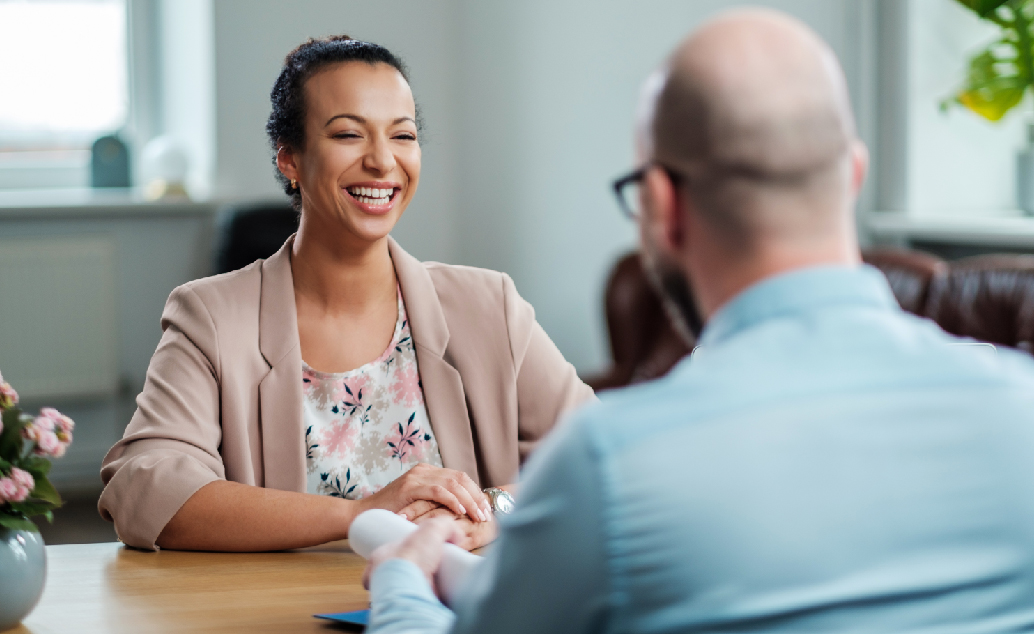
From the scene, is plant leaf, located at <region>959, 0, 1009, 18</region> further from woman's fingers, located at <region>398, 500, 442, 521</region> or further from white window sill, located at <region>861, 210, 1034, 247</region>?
woman's fingers, located at <region>398, 500, 442, 521</region>

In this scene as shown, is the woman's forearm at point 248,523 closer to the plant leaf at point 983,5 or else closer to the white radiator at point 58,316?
the plant leaf at point 983,5

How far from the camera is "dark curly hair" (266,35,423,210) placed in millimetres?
1799

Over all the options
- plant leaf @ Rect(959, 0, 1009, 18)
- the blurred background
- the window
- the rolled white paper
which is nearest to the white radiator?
the blurred background

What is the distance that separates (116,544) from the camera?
1.54 m

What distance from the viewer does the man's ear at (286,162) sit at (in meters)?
1.85

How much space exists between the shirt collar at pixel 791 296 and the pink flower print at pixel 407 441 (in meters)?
1.00

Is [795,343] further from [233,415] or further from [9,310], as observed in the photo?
[9,310]

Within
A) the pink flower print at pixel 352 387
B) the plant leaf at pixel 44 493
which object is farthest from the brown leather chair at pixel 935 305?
the plant leaf at pixel 44 493

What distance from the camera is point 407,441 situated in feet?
5.68

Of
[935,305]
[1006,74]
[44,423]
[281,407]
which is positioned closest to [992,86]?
[1006,74]

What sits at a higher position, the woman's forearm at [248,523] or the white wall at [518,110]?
the white wall at [518,110]

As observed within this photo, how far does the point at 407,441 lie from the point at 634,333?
2206 mm

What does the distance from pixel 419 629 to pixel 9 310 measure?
3.89 metres

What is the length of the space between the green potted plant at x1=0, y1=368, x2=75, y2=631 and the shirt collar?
A: 0.72 metres
